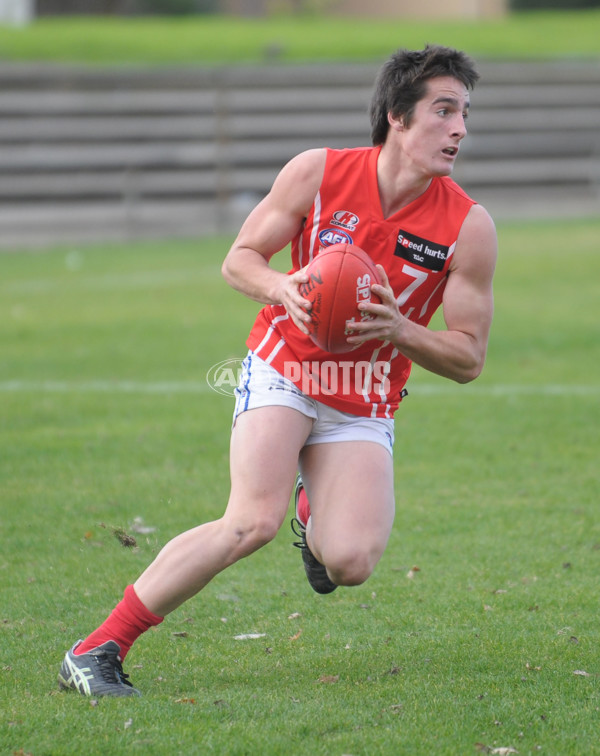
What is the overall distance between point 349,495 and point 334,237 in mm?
952

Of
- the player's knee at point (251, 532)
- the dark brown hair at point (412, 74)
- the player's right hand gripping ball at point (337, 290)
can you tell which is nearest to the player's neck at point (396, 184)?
the dark brown hair at point (412, 74)

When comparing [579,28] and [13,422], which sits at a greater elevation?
[579,28]

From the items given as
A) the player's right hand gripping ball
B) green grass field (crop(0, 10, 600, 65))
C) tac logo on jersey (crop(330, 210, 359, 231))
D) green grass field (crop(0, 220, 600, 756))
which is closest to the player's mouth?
tac logo on jersey (crop(330, 210, 359, 231))

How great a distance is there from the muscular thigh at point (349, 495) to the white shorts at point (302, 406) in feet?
0.12

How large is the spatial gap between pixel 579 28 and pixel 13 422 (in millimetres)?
25300

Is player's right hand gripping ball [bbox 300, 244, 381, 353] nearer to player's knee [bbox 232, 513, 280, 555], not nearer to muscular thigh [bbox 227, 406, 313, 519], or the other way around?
muscular thigh [bbox 227, 406, 313, 519]

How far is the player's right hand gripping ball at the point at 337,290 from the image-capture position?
12.0 feet

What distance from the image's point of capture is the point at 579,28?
29.1 m

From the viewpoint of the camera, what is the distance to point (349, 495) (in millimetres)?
3939

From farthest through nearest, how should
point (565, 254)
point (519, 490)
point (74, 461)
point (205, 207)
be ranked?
point (205, 207) < point (565, 254) < point (74, 461) < point (519, 490)

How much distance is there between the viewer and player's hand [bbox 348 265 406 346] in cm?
362

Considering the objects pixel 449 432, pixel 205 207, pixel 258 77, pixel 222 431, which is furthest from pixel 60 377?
pixel 258 77

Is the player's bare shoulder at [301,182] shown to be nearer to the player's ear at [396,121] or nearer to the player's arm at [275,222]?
the player's arm at [275,222]

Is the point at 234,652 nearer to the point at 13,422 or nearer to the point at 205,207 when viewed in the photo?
the point at 13,422
